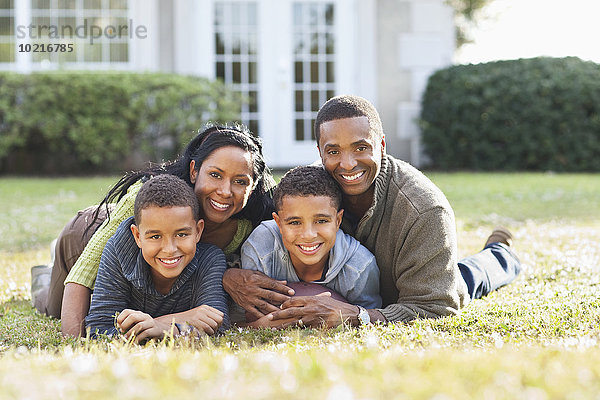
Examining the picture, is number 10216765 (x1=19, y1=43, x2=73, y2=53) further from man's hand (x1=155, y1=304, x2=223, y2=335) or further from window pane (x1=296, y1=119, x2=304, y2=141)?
man's hand (x1=155, y1=304, x2=223, y2=335)

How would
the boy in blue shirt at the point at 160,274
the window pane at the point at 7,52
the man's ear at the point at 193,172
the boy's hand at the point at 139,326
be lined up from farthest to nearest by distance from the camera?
the window pane at the point at 7,52
the man's ear at the point at 193,172
the boy in blue shirt at the point at 160,274
the boy's hand at the point at 139,326

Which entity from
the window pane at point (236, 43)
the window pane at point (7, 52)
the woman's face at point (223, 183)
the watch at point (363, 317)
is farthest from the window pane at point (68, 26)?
the watch at point (363, 317)

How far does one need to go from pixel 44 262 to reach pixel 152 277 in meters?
2.28

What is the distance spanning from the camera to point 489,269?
4.35 m

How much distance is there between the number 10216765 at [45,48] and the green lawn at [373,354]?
21.9 feet

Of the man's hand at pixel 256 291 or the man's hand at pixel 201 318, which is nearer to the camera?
the man's hand at pixel 201 318

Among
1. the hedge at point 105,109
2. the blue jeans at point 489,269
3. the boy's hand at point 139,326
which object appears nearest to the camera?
the boy's hand at point 139,326

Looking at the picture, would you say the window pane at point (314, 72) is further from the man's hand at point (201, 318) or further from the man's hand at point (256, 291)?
the man's hand at point (201, 318)

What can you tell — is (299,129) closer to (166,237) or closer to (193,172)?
(193,172)

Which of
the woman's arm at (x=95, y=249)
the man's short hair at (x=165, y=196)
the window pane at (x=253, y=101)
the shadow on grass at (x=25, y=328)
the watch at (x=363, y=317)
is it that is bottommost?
the shadow on grass at (x=25, y=328)

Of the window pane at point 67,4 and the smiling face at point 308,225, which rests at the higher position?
the window pane at point 67,4

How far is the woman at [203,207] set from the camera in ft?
11.6

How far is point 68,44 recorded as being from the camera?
11.9 m

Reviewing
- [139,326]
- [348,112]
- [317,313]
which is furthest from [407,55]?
[139,326]
